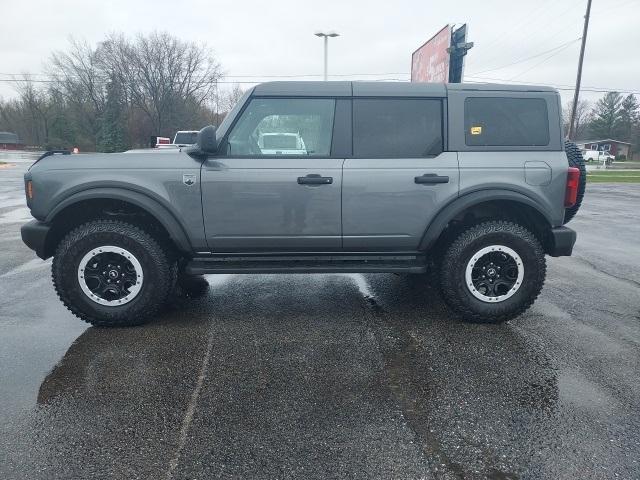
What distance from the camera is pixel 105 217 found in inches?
161

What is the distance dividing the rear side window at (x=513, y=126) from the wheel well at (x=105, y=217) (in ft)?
9.36

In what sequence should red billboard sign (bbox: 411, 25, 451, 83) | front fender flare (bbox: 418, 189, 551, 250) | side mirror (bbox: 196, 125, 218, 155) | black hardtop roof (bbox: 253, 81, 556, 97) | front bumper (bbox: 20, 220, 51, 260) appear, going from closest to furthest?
1. side mirror (bbox: 196, 125, 218, 155)
2. front bumper (bbox: 20, 220, 51, 260)
3. front fender flare (bbox: 418, 189, 551, 250)
4. black hardtop roof (bbox: 253, 81, 556, 97)
5. red billboard sign (bbox: 411, 25, 451, 83)

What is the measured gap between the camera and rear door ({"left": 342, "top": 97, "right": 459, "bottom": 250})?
396 centimetres

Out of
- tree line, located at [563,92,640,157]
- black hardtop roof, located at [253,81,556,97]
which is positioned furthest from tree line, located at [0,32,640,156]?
black hardtop roof, located at [253,81,556,97]

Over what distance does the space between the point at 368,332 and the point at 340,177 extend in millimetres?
1341

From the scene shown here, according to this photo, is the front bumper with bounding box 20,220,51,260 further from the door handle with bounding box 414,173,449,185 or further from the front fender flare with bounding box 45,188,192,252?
the door handle with bounding box 414,173,449,185

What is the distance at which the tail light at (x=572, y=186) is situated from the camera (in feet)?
13.3

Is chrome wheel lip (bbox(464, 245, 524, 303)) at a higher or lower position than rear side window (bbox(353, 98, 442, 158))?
lower

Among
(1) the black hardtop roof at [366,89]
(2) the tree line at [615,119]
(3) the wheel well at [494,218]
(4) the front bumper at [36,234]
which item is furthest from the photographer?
(2) the tree line at [615,119]

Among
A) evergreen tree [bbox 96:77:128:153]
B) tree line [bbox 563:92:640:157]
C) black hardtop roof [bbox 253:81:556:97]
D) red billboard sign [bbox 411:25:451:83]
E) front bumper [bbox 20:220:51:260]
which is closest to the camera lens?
front bumper [bbox 20:220:51:260]

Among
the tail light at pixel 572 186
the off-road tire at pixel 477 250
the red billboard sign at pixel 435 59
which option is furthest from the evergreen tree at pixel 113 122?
the tail light at pixel 572 186

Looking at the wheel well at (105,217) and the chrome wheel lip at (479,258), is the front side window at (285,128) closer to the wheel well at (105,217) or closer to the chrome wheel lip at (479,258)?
the wheel well at (105,217)

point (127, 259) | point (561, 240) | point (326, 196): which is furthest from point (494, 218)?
point (127, 259)

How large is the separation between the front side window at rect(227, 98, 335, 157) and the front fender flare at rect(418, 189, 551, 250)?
3.71 ft
